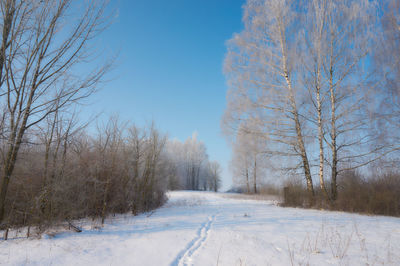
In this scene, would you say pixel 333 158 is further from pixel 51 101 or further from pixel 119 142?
pixel 51 101

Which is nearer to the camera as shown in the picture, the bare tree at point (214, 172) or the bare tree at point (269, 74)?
the bare tree at point (269, 74)

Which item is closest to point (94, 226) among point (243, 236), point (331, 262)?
point (243, 236)

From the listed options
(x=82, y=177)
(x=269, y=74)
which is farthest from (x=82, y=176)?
(x=269, y=74)

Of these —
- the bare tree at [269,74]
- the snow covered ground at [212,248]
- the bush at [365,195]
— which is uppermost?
the bare tree at [269,74]

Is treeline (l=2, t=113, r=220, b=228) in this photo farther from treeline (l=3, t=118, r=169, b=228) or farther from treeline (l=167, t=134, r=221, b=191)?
treeline (l=167, t=134, r=221, b=191)

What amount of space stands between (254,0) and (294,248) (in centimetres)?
1135

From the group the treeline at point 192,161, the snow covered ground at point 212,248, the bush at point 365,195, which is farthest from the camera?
the treeline at point 192,161

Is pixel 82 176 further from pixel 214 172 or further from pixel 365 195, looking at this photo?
pixel 214 172

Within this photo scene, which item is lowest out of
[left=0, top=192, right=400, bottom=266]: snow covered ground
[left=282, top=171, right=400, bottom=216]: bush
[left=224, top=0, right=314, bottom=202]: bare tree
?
[left=0, top=192, right=400, bottom=266]: snow covered ground

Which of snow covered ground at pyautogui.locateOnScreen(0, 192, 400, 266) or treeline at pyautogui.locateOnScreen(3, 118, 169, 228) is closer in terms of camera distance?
snow covered ground at pyautogui.locateOnScreen(0, 192, 400, 266)

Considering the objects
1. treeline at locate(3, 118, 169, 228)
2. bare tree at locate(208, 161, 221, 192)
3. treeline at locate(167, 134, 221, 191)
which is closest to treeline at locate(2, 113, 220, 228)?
treeline at locate(3, 118, 169, 228)

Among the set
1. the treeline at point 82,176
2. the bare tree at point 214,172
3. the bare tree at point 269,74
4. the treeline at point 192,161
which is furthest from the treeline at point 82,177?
the treeline at point 192,161

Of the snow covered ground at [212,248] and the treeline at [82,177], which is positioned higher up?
the treeline at [82,177]

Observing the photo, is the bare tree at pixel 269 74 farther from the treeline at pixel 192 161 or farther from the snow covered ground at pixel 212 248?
the treeline at pixel 192 161
